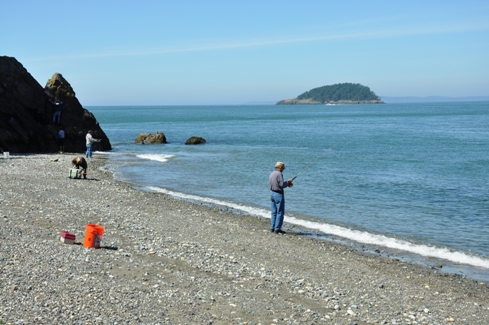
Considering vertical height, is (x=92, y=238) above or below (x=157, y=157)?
above

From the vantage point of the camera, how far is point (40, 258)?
10812 mm

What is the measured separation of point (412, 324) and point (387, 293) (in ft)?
5.75

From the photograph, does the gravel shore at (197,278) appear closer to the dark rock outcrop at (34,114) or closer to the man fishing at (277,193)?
the man fishing at (277,193)

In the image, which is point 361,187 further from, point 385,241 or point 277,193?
point 277,193

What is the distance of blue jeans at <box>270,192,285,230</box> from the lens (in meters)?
16.2

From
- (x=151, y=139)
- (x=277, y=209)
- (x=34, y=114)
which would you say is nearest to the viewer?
(x=277, y=209)

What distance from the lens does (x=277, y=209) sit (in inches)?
645

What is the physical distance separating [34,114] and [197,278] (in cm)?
3297

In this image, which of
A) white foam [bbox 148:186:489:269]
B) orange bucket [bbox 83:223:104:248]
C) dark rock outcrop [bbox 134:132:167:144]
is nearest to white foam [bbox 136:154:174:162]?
dark rock outcrop [bbox 134:132:167:144]

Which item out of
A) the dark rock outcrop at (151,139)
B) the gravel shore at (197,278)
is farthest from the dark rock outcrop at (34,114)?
the gravel shore at (197,278)

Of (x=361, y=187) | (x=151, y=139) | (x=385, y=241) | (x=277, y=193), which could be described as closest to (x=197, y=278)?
(x=277, y=193)

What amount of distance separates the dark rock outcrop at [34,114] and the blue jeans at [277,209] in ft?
82.1

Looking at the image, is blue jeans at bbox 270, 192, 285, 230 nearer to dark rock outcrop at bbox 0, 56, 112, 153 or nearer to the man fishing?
the man fishing

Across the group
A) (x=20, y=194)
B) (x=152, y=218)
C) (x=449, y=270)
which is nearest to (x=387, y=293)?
(x=449, y=270)
